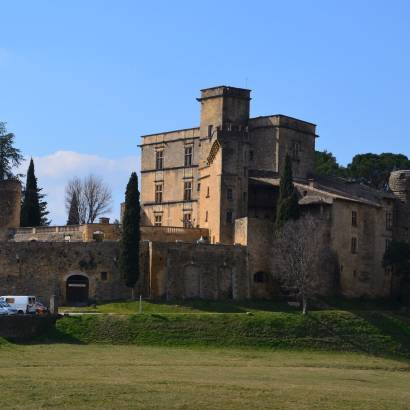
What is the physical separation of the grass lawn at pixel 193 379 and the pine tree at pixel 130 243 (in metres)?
13.0

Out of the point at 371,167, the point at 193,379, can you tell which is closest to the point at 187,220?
the point at 371,167

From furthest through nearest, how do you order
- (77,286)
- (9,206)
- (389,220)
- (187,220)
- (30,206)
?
(30,206) → (187,220) → (9,206) → (389,220) → (77,286)

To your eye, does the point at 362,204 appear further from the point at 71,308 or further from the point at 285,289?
the point at 71,308

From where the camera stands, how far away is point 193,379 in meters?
48.5

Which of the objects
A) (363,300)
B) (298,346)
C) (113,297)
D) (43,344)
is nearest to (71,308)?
(113,297)

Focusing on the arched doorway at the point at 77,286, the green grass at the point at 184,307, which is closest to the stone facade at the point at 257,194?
the green grass at the point at 184,307

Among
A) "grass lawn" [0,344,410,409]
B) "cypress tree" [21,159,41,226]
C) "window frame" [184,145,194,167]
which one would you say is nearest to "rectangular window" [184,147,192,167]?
"window frame" [184,145,194,167]

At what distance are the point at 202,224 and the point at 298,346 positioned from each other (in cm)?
2374

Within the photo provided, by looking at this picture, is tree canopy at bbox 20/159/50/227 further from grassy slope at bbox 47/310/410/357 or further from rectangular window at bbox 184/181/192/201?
grassy slope at bbox 47/310/410/357

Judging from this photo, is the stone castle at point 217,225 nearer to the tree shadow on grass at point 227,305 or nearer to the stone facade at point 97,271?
the stone facade at point 97,271

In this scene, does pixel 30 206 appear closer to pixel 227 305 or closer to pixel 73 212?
pixel 73 212

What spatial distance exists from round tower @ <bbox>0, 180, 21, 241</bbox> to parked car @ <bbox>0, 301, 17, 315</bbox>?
23906mm

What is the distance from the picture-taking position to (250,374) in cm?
5281

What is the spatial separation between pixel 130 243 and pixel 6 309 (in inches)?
481
